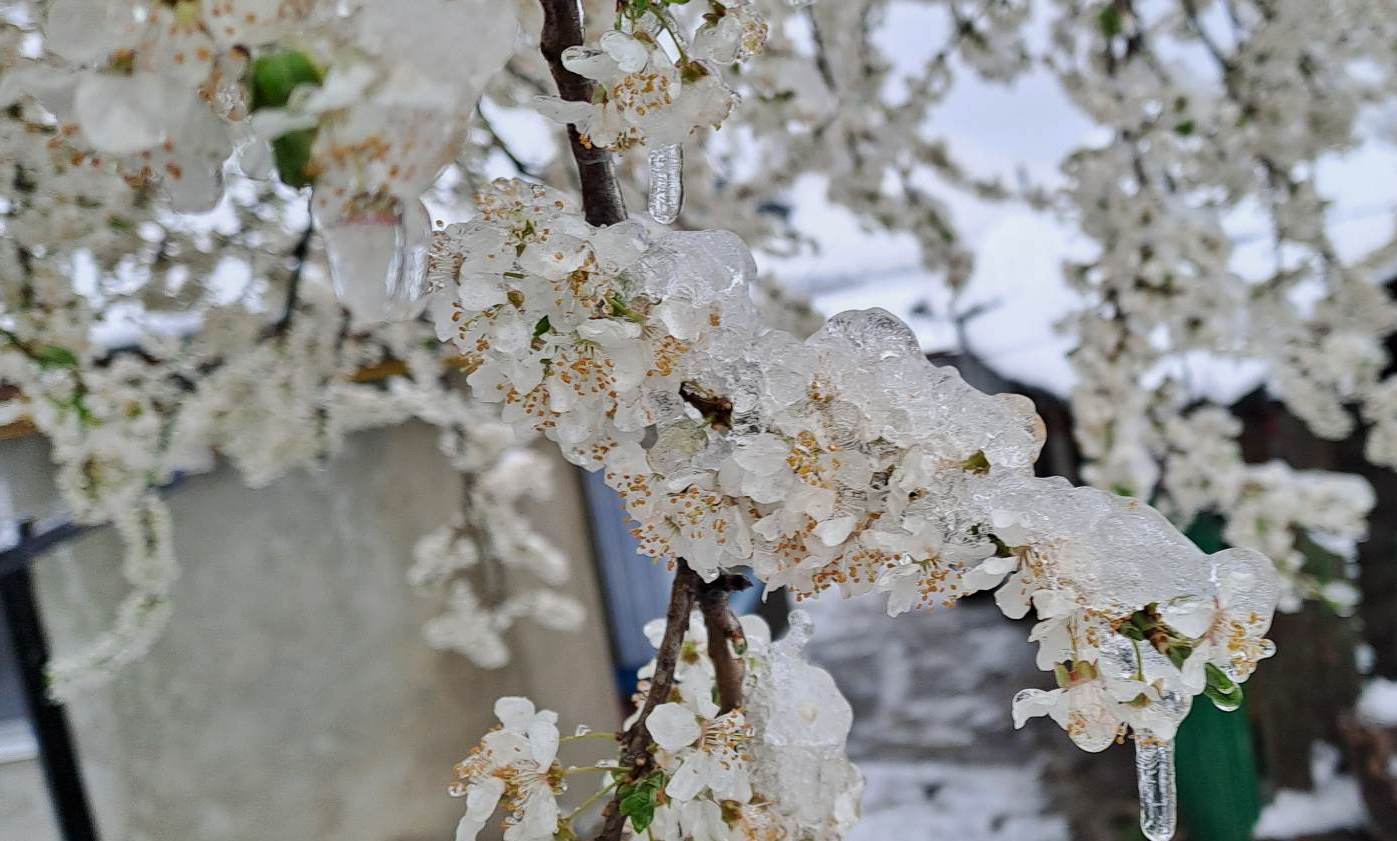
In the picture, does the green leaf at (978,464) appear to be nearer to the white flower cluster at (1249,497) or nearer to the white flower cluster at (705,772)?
the white flower cluster at (705,772)

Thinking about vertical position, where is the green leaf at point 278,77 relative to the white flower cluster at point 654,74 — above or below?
below

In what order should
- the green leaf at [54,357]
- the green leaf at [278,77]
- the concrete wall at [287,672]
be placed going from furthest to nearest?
the concrete wall at [287,672] → the green leaf at [54,357] → the green leaf at [278,77]

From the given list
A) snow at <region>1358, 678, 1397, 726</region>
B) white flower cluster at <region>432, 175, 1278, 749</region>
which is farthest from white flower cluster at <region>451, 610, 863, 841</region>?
snow at <region>1358, 678, 1397, 726</region>

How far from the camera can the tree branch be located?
54 cm

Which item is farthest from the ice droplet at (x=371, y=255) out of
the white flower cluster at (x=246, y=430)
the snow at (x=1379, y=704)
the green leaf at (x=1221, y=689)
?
the snow at (x=1379, y=704)

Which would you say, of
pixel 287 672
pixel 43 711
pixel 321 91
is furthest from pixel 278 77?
pixel 287 672

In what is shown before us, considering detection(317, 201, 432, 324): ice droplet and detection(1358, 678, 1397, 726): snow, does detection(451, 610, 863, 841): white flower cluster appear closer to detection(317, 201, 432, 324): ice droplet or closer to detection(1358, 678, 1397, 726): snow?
detection(317, 201, 432, 324): ice droplet

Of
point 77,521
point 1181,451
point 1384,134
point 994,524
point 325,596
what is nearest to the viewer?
point 994,524

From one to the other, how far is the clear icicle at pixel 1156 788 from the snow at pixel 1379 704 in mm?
2920

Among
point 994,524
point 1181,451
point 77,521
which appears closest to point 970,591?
point 994,524

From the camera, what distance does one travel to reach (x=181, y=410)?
1.58 m

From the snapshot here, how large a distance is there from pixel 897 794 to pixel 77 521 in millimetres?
2860

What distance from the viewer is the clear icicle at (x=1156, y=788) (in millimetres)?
528

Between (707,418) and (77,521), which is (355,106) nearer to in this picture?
(707,418)
